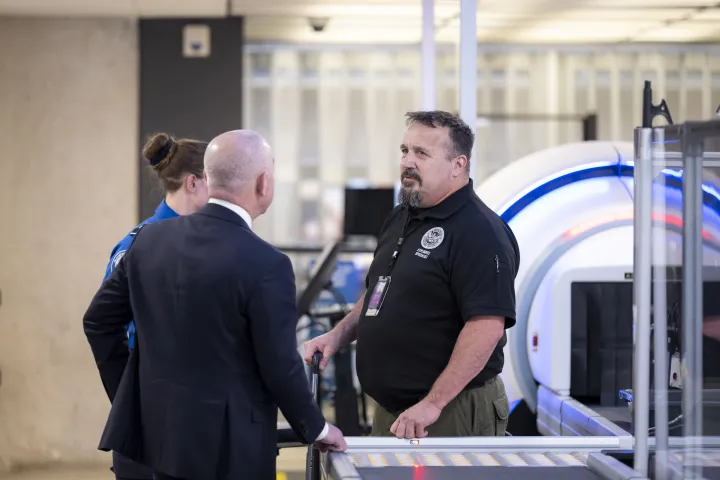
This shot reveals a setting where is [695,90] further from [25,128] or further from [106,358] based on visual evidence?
[106,358]

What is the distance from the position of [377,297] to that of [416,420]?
0.39 m

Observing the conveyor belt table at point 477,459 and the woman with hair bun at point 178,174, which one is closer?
the conveyor belt table at point 477,459

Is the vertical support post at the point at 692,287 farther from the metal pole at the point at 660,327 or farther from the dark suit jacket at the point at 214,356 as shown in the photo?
the dark suit jacket at the point at 214,356

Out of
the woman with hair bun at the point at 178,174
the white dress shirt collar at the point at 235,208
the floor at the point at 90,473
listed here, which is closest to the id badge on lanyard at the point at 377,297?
the woman with hair bun at the point at 178,174

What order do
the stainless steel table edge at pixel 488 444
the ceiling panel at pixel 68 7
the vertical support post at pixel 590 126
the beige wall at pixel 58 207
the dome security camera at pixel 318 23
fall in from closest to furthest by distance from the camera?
the stainless steel table edge at pixel 488 444, the ceiling panel at pixel 68 7, the beige wall at pixel 58 207, the dome security camera at pixel 318 23, the vertical support post at pixel 590 126

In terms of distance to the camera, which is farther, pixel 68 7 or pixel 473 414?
pixel 68 7

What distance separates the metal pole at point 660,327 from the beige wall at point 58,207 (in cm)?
480

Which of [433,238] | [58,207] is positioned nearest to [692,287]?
[433,238]

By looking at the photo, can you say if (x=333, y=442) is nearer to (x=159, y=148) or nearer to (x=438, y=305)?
(x=438, y=305)

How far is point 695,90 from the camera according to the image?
9.67 m

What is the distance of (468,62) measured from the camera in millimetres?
3057

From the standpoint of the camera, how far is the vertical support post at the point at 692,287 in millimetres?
A: 1651

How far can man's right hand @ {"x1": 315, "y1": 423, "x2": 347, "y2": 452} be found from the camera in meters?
2.08

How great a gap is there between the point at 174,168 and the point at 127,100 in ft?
12.1
